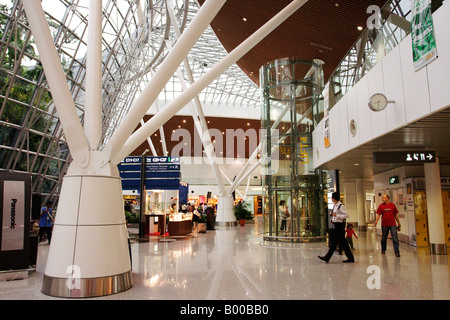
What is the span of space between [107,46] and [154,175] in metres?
9.74

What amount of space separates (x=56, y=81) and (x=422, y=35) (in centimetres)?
687

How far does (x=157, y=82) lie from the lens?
7.20m

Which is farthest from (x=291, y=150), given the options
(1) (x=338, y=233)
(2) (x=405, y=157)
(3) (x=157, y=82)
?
(3) (x=157, y=82)

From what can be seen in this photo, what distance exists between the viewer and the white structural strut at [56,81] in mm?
6676

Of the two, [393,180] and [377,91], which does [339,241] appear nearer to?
[377,91]

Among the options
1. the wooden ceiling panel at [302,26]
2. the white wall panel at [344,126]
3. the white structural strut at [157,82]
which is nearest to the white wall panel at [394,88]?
the white wall panel at [344,126]

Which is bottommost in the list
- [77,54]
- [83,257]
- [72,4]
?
[83,257]

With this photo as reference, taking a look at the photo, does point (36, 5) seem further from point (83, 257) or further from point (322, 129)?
point (322, 129)

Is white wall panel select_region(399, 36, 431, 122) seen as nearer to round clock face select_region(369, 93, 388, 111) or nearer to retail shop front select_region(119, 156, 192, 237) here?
round clock face select_region(369, 93, 388, 111)

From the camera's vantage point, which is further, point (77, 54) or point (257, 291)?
point (77, 54)

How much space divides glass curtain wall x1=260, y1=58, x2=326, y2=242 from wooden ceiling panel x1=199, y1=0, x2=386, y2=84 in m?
1.76

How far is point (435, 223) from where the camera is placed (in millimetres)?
12047

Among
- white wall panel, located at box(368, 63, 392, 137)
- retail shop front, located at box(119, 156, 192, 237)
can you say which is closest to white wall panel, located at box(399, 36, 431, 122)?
white wall panel, located at box(368, 63, 392, 137)
